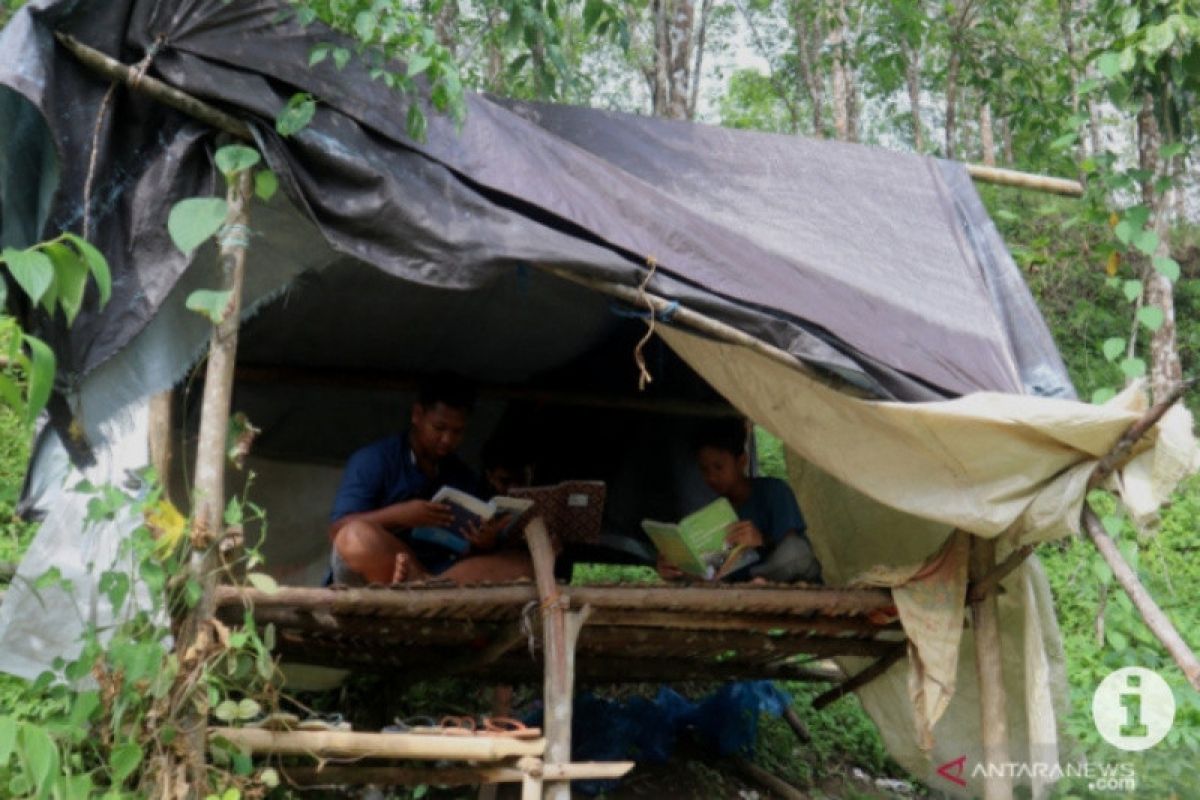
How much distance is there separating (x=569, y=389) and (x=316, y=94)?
8.53ft

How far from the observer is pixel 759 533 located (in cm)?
476

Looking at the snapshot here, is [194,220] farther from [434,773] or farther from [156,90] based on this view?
[434,773]

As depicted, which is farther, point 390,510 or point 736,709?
point 736,709

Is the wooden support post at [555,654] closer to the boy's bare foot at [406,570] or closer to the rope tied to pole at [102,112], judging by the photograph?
the boy's bare foot at [406,570]

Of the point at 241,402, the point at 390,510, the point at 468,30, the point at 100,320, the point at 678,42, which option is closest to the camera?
the point at 100,320

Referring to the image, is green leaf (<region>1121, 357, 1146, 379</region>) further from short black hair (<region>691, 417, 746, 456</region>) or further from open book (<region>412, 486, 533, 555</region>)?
open book (<region>412, 486, 533, 555</region>)

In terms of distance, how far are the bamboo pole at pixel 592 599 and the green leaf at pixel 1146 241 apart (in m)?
1.45

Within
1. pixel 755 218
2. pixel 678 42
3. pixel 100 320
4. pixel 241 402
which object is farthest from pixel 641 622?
pixel 678 42

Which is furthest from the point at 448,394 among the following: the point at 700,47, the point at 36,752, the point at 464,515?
the point at 700,47

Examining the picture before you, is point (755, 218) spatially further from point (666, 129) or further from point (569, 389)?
point (569, 389)

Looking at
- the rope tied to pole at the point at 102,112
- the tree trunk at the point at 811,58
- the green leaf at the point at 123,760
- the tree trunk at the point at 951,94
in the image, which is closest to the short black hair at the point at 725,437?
the rope tied to pole at the point at 102,112

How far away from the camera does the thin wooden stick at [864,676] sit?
4895 mm

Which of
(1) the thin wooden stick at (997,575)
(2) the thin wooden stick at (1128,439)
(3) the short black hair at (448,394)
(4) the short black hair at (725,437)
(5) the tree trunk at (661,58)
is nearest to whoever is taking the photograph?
(2) the thin wooden stick at (1128,439)

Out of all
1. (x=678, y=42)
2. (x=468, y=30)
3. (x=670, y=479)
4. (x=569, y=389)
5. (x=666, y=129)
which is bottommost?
(x=670, y=479)
